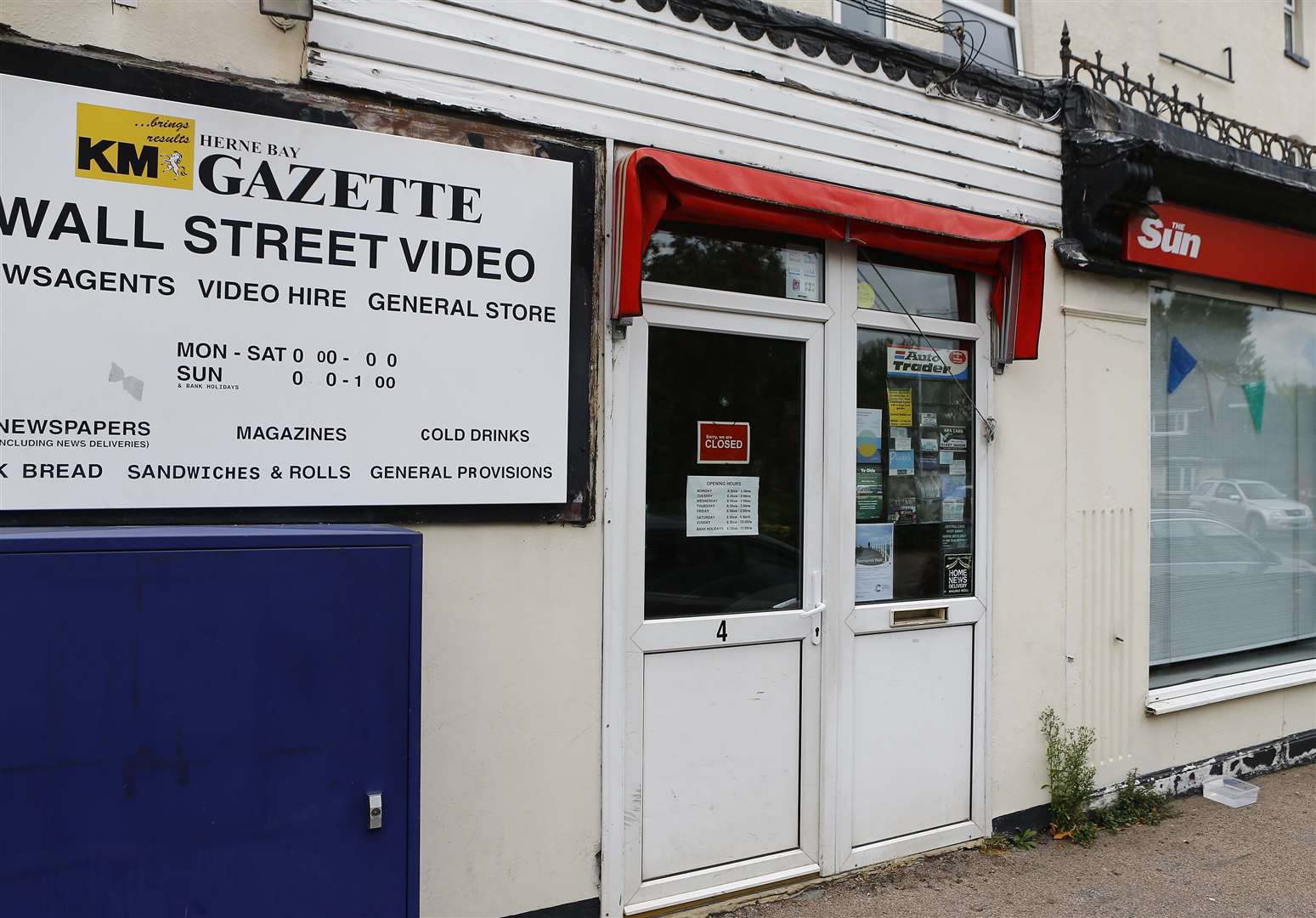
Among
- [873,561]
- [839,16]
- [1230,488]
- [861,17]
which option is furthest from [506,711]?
[1230,488]

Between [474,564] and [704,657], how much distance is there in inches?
41.0

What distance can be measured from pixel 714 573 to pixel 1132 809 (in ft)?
9.03

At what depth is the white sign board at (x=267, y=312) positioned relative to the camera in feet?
8.89

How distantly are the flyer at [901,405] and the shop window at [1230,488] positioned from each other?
5.94 ft

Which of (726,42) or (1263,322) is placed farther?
(1263,322)

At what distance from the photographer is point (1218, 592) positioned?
18.8 ft

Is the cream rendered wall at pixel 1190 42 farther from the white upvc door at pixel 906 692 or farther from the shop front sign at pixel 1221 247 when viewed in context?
the white upvc door at pixel 906 692

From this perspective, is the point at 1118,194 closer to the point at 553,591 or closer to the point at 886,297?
the point at 886,297

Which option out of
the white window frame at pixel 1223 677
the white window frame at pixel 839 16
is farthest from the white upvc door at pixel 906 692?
the white window frame at pixel 839 16

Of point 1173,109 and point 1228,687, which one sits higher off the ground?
point 1173,109

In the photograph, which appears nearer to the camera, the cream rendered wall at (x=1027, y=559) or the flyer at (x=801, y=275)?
the flyer at (x=801, y=275)

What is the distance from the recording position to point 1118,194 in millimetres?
4680

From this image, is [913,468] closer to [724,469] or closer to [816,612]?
[816,612]

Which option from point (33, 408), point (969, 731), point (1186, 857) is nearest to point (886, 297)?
point (969, 731)
